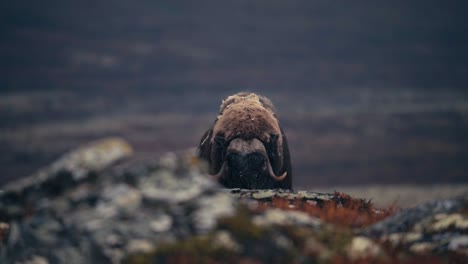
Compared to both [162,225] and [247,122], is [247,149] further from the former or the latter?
[162,225]

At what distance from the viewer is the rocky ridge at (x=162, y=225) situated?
21.0 ft

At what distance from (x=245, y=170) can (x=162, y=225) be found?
602cm

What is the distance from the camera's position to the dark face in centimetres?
1237

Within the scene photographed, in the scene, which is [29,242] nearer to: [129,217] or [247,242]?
[129,217]

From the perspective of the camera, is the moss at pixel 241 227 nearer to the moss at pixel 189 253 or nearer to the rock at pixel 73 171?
the moss at pixel 189 253

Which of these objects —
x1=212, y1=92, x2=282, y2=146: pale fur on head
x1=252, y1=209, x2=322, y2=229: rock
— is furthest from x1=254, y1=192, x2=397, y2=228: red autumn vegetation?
x1=212, y1=92, x2=282, y2=146: pale fur on head

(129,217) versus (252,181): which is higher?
(129,217)

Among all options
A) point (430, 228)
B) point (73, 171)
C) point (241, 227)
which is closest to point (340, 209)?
point (430, 228)

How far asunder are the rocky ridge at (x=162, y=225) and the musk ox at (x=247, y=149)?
486 centimetres

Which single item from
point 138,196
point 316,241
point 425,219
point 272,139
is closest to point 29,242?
point 138,196

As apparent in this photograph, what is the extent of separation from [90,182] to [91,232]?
0.77 m

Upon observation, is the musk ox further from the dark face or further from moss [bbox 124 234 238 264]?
moss [bbox 124 234 238 264]

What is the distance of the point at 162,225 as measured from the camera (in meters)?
6.56

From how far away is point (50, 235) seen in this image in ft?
21.5
